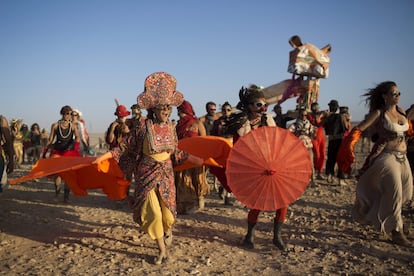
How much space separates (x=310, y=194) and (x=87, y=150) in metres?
5.82

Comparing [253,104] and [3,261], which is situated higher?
[253,104]

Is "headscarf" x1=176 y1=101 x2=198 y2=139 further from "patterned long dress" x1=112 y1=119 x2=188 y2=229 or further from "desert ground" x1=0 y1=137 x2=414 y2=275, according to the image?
"patterned long dress" x1=112 y1=119 x2=188 y2=229

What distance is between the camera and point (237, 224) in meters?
5.39

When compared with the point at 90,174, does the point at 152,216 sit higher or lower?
lower

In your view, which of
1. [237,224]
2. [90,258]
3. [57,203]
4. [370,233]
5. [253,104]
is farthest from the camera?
[57,203]

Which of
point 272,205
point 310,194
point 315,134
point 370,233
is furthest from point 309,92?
point 272,205

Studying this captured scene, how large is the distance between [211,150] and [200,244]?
Answer: 1.40 m

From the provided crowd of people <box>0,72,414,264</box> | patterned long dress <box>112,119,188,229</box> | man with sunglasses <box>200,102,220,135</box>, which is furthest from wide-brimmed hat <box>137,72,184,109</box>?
man with sunglasses <box>200,102,220,135</box>

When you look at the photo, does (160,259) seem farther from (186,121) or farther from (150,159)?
(186,121)

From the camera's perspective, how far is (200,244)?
4484 mm

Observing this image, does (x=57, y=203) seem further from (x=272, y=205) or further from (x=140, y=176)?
(x=272, y=205)

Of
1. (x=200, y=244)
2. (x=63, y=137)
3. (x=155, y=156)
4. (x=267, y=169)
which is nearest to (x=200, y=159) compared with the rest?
(x=155, y=156)

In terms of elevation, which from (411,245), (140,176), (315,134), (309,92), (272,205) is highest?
(309,92)

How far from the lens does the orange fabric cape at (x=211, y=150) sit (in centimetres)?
488
